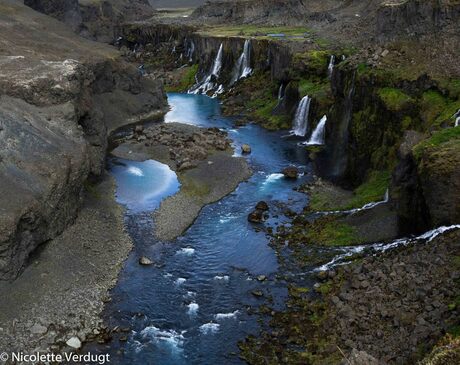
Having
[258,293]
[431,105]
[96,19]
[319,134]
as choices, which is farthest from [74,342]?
[96,19]

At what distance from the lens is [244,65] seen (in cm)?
10825

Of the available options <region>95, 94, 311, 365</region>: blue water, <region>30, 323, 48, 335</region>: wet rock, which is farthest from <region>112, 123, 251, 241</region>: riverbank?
<region>30, 323, 48, 335</region>: wet rock

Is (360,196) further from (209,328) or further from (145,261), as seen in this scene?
(209,328)

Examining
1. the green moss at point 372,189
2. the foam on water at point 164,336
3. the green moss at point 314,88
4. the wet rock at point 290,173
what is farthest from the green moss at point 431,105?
the foam on water at point 164,336

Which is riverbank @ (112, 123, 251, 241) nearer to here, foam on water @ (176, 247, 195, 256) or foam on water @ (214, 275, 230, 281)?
foam on water @ (176, 247, 195, 256)

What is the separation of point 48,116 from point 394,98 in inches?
1379

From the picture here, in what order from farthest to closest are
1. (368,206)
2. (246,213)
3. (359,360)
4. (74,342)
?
(246,213) → (368,206) → (74,342) → (359,360)

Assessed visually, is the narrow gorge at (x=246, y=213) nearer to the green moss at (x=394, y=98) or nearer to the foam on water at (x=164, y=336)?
the foam on water at (x=164, y=336)

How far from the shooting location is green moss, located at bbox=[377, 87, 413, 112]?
51.1m

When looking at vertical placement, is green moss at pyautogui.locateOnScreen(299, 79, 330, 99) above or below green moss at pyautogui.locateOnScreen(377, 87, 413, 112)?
below

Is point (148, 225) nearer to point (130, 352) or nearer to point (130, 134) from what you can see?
point (130, 352)

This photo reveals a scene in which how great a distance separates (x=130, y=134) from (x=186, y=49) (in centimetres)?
6622

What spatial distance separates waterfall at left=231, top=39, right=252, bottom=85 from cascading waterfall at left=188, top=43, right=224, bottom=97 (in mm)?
5466

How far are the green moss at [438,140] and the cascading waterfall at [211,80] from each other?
7735cm
